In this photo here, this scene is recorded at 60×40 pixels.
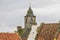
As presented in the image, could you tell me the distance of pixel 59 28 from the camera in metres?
88.9

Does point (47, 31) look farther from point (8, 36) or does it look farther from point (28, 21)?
point (28, 21)

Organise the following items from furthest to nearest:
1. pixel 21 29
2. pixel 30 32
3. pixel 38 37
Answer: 1. pixel 21 29
2. pixel 30 32
3. pixel 38 37

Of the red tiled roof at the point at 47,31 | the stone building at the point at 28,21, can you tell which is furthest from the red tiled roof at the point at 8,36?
the stone building at the point at 28,21

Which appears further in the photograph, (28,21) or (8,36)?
(28,21)

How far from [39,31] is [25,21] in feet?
112

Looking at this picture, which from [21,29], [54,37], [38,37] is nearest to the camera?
[54,37]

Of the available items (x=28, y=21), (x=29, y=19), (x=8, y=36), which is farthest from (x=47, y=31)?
(x=29, y=19)

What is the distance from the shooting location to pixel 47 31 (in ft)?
303

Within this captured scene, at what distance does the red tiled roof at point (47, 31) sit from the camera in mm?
91000

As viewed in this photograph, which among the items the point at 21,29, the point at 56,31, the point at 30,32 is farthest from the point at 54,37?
the point at 21,29

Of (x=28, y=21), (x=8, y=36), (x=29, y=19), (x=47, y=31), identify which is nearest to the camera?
(x=8, y=36)

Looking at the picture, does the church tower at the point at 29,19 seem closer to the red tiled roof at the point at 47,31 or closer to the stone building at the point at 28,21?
the stone building at the point at 28,21

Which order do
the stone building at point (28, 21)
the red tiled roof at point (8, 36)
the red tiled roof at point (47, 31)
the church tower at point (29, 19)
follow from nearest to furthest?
the red tiled roof at point (8, 36) < the red tiled roof at point (47, 31) < the stone building at point (28, 21) < the church tower at point (29, 19)

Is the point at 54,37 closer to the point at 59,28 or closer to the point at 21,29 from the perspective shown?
the point at 59,28
